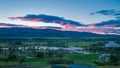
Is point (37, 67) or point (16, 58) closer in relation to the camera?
point (37, 67)

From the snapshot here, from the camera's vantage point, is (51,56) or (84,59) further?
(51,56)

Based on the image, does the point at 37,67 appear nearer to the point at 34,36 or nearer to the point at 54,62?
the point at 54,62

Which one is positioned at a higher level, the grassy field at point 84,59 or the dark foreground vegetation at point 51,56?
the dark foreground vegetation at point 51,56

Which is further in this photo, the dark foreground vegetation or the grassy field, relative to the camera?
the grassy field

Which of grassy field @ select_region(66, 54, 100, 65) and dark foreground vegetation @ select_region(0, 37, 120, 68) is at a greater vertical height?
dark foreground vegetation @ select_region(0, 37, 120, 68)

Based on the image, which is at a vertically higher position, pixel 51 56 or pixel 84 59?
pixel 51 56

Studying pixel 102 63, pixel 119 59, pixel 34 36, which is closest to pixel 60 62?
pixel 102 63

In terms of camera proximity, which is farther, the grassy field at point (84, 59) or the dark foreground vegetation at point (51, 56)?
the grassy field at point (84, 59)

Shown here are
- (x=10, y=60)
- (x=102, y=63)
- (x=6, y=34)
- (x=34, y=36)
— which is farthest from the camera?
(x=34, y=36)

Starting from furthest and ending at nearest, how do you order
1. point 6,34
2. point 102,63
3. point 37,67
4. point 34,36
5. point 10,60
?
1. point 34,36
2. point 6,34
3. point 10,60
4. point 102,63
5. point 37,67
